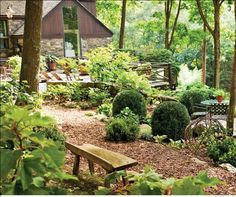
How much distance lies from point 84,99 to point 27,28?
4.49 meters

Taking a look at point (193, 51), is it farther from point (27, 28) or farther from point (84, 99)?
point (27, 28)

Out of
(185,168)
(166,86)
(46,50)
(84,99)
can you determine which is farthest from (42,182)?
(46,50)

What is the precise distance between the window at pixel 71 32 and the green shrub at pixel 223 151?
2024cm

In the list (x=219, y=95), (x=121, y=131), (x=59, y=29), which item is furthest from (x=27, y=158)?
(x=59, y=29)

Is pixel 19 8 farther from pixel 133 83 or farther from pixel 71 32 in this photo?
pixel 133 83

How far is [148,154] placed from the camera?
7.03 metres

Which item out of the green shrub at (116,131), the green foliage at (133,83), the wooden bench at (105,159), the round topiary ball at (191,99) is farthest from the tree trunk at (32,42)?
the round topiary ball at (191,99)

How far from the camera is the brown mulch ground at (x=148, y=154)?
599 centimetres

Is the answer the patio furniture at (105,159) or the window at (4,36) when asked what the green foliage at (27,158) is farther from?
the window at (4,36)

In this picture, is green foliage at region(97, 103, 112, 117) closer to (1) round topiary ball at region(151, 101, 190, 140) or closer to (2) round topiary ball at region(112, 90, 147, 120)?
(2) round topiary ball at region(112, 90, 147, 120)

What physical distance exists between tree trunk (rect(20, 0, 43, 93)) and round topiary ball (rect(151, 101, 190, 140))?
9.81 feet

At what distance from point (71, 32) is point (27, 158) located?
A: 2622 cm

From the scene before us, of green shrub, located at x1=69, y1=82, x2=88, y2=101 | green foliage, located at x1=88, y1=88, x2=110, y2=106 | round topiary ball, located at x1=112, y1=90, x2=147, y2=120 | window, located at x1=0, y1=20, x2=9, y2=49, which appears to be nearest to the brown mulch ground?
round topiary ball, located at x1=112, y1=90, x2=147, y2=120

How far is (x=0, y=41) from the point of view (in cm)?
2459
